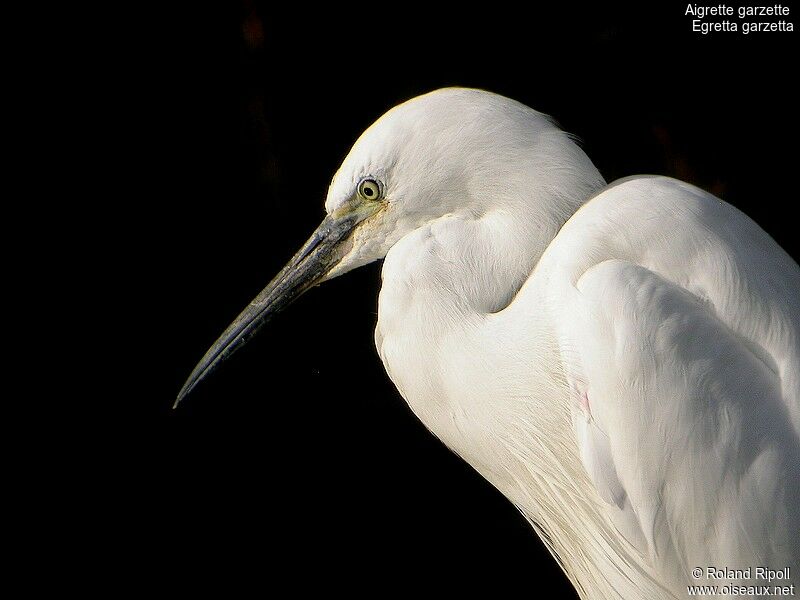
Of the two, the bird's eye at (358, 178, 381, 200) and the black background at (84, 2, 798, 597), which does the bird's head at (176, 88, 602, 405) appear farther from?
the black background at (84, 2, 798, 597)

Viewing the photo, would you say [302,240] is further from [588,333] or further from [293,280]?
[588,333]

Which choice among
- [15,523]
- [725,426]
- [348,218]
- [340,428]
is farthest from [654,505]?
[15,523]

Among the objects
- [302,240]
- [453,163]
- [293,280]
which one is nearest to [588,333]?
[453,163]

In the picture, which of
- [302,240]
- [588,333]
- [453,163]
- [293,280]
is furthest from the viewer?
[302,240]

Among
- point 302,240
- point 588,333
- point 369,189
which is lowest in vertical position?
point 302,240

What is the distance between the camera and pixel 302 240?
7.48 ft

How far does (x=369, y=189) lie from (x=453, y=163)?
13 cm

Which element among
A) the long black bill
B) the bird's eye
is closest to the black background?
the long black bill

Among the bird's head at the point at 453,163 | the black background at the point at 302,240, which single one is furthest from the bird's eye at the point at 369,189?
the black background at the point at 302,240

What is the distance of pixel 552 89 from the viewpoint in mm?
2316

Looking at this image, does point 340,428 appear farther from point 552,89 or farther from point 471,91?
point 471,91

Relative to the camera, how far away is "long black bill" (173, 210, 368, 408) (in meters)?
1.29

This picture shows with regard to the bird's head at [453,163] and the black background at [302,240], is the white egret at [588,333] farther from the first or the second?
the black background at [302,240]

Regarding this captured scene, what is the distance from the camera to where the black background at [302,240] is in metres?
2.12
